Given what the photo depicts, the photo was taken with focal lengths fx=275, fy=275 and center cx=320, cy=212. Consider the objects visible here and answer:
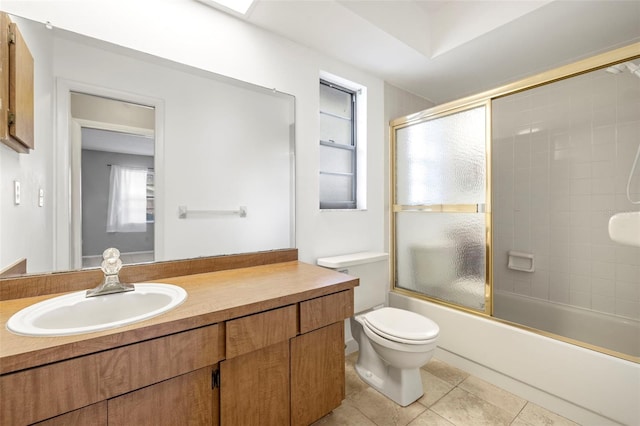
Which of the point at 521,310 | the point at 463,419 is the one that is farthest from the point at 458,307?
the point at 521,310

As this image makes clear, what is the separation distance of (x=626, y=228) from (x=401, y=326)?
1.14m

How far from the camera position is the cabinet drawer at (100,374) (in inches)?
27.6

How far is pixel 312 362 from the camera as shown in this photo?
132 cm

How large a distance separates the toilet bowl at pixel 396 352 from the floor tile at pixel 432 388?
0.05 m

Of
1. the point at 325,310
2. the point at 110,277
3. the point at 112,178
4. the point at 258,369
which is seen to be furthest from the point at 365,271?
the point at 112,178

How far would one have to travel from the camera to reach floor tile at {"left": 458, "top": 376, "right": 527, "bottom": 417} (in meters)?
1.62

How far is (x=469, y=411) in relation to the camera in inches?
62.1

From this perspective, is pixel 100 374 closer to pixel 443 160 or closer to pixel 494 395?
pixel 494 395

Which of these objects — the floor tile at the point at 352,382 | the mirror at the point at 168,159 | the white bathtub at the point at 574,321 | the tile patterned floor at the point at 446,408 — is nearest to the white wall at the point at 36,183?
the mirror at the point at 168,159

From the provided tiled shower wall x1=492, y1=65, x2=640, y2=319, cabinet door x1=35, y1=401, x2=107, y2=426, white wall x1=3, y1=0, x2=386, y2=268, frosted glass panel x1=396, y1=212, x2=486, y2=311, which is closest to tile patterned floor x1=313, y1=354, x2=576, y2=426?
frosted glass panel x1=396, y1=212, x2=486, y2=311

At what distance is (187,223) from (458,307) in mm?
1971

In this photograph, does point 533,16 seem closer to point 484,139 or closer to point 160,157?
point 484,139

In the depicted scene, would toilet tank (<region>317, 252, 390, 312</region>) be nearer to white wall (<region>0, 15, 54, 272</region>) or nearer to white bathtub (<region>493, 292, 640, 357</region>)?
white bathtub (<region>493, 292, 640, 357</region>)

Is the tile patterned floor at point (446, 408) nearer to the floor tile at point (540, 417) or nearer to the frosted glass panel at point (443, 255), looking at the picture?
the floor tile at point (540, 417)
